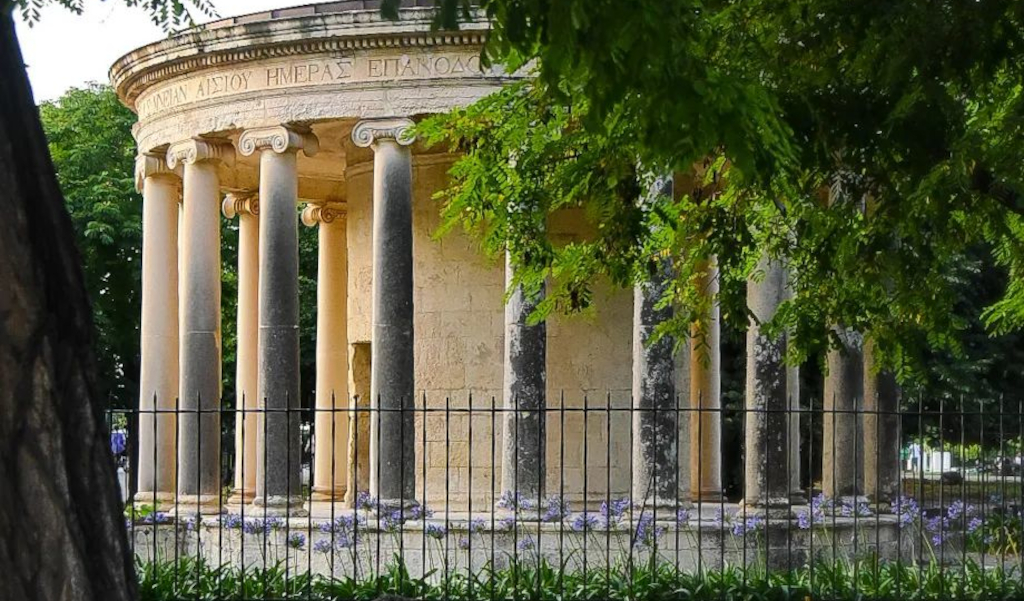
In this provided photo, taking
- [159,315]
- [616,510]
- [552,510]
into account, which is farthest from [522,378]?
[159,315]

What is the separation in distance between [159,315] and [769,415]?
997 cm

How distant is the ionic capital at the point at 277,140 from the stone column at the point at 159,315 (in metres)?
2.68

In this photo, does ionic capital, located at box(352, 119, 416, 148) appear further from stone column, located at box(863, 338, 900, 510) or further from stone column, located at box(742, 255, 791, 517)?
stone column, located at box(863, 338, 900, 510)

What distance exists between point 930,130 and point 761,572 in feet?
25.8

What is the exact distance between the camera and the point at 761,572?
20.9 metres

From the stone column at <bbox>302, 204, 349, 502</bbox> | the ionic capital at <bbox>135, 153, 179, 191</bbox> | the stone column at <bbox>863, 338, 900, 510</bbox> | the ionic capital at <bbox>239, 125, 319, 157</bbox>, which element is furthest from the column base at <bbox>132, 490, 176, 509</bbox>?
the stone column at <bbox>863, 338, 900, 510</bbox>

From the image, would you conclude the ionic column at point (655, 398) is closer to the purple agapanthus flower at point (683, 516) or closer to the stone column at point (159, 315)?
the purple agapanthus flower at point (683, 516)

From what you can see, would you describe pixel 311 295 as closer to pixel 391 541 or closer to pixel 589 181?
pixel 391 541

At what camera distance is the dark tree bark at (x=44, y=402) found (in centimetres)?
930

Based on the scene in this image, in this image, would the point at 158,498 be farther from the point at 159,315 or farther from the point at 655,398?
the point at 655,398

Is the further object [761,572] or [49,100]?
[49,100]

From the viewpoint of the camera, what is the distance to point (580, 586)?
19.3 metres

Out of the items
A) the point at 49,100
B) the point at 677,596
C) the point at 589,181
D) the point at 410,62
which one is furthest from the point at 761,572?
the point at 49,100

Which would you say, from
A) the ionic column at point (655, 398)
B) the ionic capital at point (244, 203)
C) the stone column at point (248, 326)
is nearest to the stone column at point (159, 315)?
the stone column at point (248, 326)
